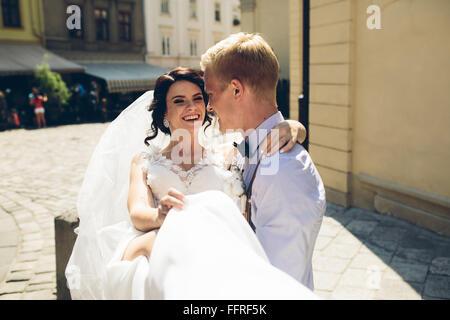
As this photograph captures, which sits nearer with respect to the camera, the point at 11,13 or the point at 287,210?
the point at 287,210

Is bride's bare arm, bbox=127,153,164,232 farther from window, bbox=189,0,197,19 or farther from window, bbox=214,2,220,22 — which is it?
window, bbox=214,2,220,22

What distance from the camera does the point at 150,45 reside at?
2980cm

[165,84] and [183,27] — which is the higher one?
[183,27]

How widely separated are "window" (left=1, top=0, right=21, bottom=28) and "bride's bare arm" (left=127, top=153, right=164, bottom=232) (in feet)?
75.9

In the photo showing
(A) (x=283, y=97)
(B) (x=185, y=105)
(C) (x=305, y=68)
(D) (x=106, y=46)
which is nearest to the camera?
(B) (x=185, y=105)

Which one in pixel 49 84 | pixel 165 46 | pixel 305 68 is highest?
pixel 165 46

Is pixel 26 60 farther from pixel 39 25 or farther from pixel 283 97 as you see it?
pixel 283 97

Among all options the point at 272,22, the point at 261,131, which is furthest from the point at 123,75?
the point at 261,131

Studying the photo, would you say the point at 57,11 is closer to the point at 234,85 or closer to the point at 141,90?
the point at 141,90

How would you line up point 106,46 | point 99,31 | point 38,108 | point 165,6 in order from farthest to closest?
point 165,6, point 106,46, point 99,31, point 38,108

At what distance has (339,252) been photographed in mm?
5055

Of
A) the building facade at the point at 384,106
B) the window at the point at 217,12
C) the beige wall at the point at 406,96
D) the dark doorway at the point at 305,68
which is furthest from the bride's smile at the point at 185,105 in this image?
the window at the point at 217,12

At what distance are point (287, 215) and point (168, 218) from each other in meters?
0.47

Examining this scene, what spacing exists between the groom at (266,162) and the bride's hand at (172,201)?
0.32m
